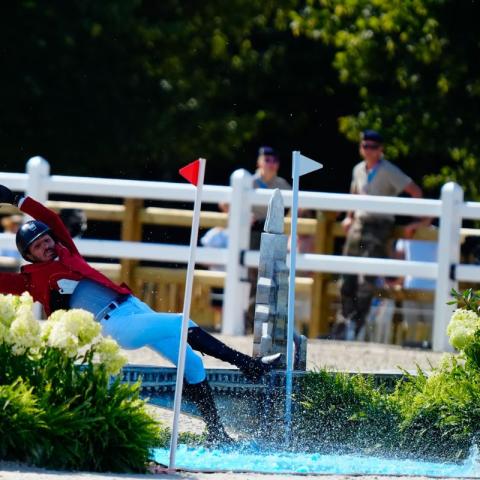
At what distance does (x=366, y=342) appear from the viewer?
13.6 m

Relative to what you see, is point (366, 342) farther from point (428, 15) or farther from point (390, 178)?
point (428, 15)

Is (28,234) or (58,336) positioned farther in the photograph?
(28,234)

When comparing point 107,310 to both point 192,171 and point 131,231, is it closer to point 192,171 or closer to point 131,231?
point 192,171

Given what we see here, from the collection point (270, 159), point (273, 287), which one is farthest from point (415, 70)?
point (273, 287)

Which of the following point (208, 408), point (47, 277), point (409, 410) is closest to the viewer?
point (409, 410)

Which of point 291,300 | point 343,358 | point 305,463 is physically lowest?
point 305,463

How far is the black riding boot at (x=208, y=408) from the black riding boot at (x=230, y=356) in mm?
231

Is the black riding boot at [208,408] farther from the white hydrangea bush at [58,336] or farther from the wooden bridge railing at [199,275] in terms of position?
the wooden bridge railing at [199,275]

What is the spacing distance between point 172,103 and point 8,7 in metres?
3.05

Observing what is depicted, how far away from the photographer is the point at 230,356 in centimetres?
863

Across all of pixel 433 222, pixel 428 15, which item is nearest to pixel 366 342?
pixel 433 222

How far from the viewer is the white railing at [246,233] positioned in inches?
522

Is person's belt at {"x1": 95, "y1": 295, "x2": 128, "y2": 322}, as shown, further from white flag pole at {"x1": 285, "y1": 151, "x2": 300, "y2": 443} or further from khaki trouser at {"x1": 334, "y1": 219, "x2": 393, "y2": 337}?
khaki trouser at {"x1": 334, "y1": 219, "x2": 393, "y2": 337}

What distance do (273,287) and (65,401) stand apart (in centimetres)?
274
